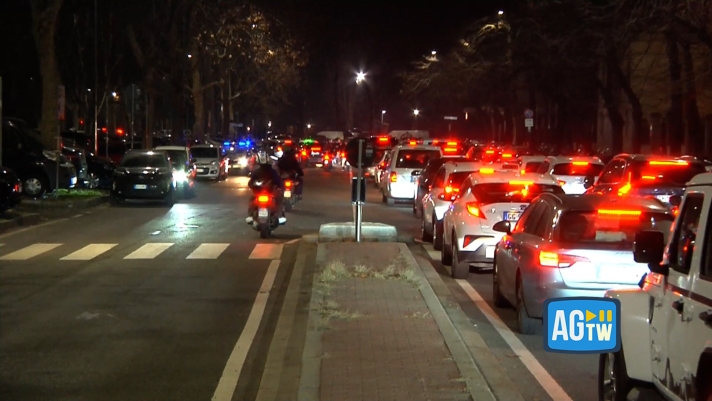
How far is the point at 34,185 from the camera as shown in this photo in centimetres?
2997

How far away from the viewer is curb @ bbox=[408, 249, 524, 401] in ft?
26.1

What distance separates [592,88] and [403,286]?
46.6 metres

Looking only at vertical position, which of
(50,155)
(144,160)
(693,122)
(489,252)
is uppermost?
(693,122)

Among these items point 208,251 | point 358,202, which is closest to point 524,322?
point 358,202

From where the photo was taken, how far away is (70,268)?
631 inches

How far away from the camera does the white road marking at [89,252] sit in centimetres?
1739

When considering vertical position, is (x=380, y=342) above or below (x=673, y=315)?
below

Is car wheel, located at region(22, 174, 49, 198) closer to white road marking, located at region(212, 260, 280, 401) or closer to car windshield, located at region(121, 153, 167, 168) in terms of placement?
car windshield, located at region(121, 153, 167, 168)

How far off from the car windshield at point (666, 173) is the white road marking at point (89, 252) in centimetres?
1031

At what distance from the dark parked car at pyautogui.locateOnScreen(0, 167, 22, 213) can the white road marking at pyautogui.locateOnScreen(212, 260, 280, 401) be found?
1008 centimetres

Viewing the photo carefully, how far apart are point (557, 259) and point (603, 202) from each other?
113 centimetres

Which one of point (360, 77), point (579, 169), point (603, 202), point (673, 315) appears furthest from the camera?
point (360, 77)

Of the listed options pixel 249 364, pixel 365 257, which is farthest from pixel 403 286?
pixel 249 364

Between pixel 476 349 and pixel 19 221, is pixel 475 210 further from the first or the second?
pixel 19 221
